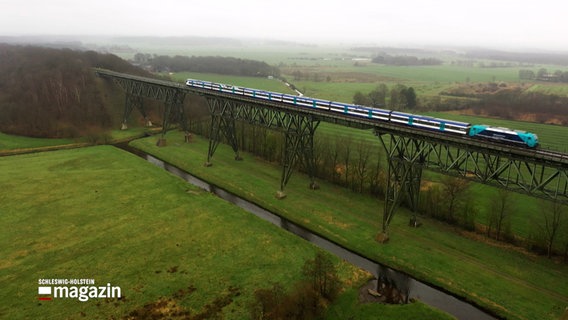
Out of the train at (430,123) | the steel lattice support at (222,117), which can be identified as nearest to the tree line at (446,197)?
the steel lattice support at (222,117)

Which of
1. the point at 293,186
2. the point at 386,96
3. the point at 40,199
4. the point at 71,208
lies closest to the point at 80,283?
the point at 71,208

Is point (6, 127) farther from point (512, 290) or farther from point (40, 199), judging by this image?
point (512, 290)

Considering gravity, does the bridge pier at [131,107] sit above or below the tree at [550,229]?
above

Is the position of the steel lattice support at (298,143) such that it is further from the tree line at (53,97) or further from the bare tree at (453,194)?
the tree line at (53,97)

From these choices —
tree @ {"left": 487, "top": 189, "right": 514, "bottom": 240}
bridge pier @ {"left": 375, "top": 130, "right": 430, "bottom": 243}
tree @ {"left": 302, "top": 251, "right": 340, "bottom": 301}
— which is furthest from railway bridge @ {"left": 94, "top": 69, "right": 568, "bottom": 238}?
tree @ {"left": 302, "top": 251, "right": 340, "bottom": 301}

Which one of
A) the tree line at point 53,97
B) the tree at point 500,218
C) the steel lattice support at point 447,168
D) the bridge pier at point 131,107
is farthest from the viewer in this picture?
the bridge pier at point 131,107

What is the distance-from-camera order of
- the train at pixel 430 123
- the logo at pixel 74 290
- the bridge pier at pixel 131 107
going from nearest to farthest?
the logo at pixel 74 290 → the train at pixel 430 123 → the bridge pier at pixel 131 107

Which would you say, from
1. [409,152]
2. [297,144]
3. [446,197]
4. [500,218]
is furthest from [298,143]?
[500,218]

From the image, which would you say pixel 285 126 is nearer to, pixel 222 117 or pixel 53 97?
pixel 222 117
